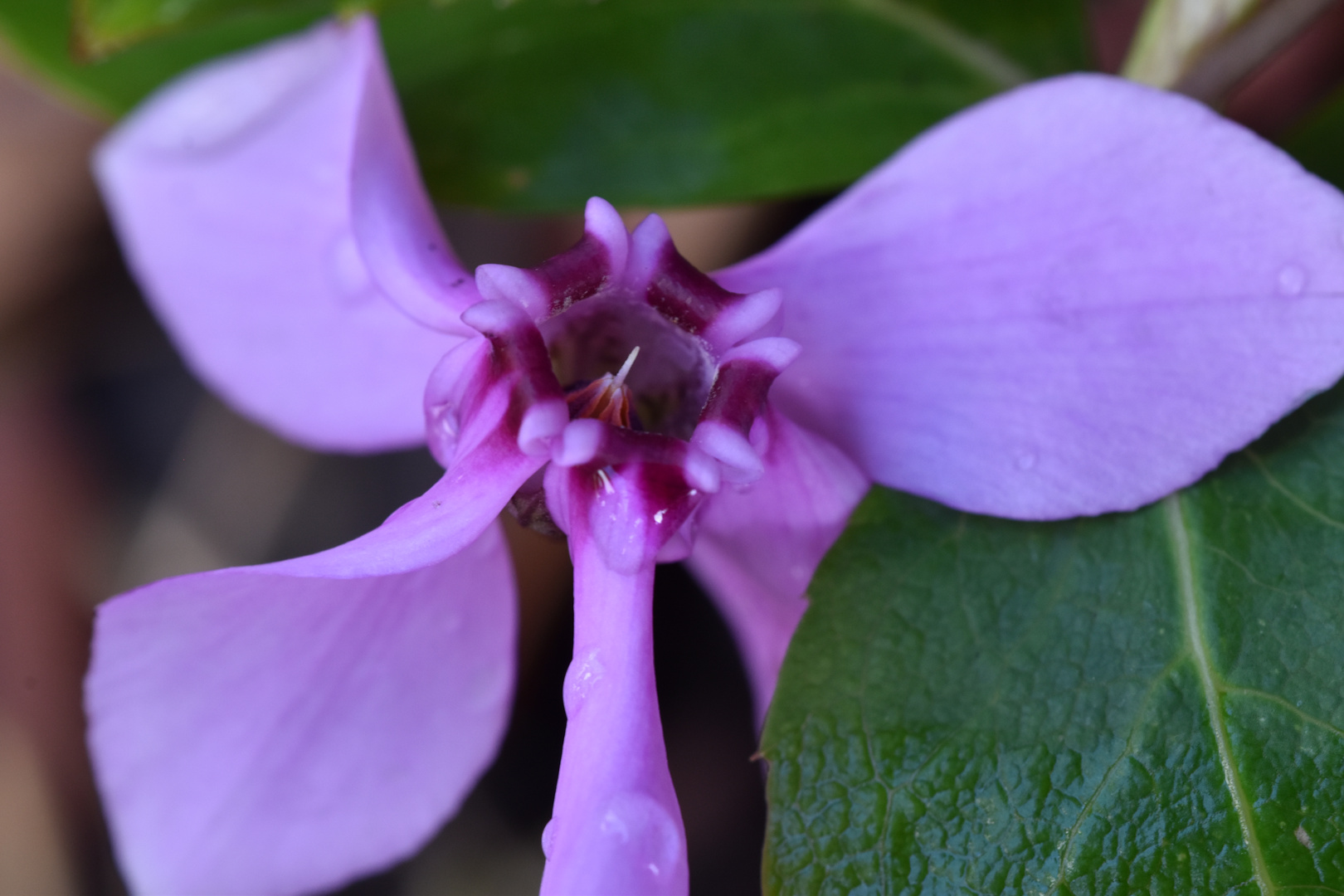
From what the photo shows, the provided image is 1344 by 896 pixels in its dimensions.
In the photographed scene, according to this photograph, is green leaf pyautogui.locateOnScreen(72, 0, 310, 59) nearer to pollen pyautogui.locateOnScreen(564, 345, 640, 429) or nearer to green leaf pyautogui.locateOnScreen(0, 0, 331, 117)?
green leaf pyautogui.locateOnScreen(0, 0, 331, 117)

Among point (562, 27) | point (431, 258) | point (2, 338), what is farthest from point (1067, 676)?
point (2, 338)

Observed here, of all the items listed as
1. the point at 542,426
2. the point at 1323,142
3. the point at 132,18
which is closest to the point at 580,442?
the point at 542,426

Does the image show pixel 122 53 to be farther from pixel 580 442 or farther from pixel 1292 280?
pixel 1292 280

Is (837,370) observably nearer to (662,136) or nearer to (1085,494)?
(1085,494)

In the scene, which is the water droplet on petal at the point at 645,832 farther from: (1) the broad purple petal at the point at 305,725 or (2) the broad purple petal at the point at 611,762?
(1) the broad purple petal at the point at 305,725

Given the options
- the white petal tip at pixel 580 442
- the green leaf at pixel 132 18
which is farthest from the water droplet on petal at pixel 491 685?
the green leaf at pixel 132 18

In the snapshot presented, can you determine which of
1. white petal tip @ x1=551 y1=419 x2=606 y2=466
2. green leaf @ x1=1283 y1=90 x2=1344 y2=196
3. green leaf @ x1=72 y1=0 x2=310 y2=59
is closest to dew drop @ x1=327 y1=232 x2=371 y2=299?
green leaf @ x1=72 y1=0 x2=310 y2=59
